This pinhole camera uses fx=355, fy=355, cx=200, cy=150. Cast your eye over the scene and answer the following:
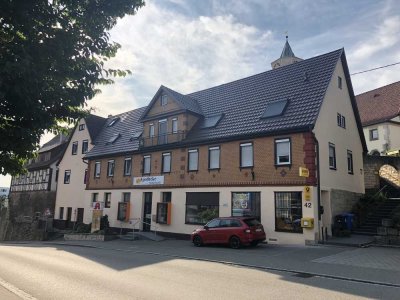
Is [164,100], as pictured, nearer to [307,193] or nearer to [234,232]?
[234,232]

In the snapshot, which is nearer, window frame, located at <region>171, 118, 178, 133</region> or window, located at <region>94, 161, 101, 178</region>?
window frame, located at <region>171, 118, 178, 133</region>

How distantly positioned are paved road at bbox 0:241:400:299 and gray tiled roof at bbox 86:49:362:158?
7695mm

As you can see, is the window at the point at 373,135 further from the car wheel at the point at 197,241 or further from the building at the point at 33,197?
the building at the point at 33,197

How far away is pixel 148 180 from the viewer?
2688 cm

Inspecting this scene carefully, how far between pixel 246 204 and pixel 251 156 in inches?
110

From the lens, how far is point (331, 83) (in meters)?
21.3

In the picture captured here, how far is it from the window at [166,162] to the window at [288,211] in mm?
9272

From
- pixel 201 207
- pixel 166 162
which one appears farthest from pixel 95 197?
pixel 201 207

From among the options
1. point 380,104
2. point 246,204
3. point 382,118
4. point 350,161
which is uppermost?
point 380,104

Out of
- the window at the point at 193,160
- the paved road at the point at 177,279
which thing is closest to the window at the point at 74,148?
the window at the point at 193,160

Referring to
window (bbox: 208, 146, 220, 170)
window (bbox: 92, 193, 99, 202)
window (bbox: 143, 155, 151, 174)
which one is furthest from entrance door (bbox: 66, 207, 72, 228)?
window (bbox: 208, 146, 220, 170)

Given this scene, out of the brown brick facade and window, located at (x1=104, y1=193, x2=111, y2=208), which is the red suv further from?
window, located at (x1=104, y1=193, x2=111, y2=208)

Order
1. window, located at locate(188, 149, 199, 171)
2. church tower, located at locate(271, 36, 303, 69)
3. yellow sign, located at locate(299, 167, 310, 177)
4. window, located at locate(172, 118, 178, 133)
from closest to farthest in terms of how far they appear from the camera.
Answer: yellow sign, located at locate(299, 167, 310, 177) < window, located at locate(188, 149, 199, 171) < window, located at locate(172, 118, 178, 133) < church tower, located at locate(271, 36, 303, 69)

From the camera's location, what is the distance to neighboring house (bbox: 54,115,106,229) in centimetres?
3553
